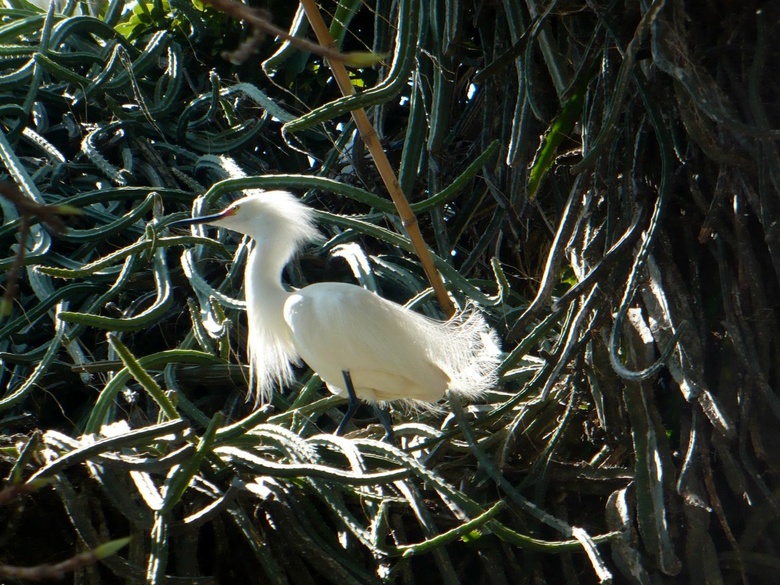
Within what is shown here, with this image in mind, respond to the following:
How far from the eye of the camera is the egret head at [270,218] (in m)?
2.98

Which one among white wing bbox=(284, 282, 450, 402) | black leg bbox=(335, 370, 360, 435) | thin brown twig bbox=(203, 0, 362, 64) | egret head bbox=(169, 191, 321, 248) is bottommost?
black leg bbox=(335, 370, 360, 435)

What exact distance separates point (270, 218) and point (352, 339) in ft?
1.64

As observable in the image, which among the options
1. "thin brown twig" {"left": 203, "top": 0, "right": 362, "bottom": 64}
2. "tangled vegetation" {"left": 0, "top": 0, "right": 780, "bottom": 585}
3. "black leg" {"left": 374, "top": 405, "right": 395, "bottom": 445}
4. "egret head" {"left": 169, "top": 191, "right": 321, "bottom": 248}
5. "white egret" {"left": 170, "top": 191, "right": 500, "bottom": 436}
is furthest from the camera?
"egret head" {"left": 169, "top": 191, "right": 321, "bottom": 248}

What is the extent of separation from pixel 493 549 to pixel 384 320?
2.70ft

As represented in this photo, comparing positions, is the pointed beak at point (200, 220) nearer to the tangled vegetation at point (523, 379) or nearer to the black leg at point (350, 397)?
the tangled vegetation at point (523, 379)

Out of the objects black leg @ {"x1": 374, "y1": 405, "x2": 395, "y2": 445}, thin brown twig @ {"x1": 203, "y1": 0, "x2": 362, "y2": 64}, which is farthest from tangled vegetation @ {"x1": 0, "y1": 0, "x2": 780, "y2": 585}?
thin brown twig @ {"x1": 203, "y1": 0, "x2": 362, "y2": 64}

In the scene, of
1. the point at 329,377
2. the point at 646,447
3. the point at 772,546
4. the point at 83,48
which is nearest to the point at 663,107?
the point at 646,447

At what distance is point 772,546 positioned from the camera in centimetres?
211

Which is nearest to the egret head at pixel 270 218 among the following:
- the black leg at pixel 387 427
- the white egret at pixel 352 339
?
the white egret at pixel 352 339

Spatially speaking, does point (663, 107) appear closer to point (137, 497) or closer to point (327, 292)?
point (327, 292)

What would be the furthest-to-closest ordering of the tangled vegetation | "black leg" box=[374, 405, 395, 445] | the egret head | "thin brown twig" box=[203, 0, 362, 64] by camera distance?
1. the egret head
2. "black leg" box=[374, 405, 395, 445]
3. the tangled vegetation
4. "thin brown twig" box=[203, 0, 362, 64]

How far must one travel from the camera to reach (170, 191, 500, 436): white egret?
277 centimetres

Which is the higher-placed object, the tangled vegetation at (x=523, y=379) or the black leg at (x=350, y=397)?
the tangled vegetation at (x=523, y=379)

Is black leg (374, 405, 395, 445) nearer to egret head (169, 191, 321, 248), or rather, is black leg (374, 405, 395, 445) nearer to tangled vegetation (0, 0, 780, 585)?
tangled vegetation (0, 0, 780, 585)
